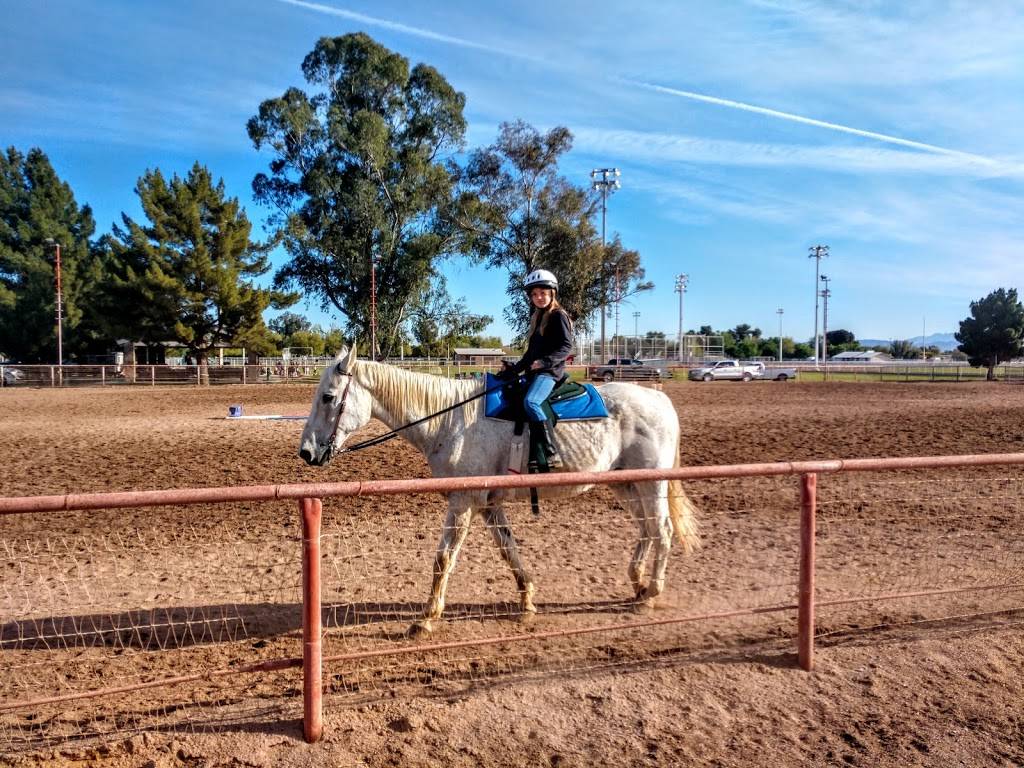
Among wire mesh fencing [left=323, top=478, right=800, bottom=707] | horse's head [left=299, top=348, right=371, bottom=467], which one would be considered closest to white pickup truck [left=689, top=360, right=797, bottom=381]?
wire mesh fencing [left=323, top=478, right=800, bottom=707]

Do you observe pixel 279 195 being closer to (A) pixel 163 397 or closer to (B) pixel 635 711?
(A) pixel 163 397

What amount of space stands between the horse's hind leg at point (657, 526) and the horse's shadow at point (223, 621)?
236mm

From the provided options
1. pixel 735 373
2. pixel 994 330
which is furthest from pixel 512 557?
pixel 994 330

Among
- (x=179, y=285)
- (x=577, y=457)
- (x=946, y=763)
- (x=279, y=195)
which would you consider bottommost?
(x=946, y=763)

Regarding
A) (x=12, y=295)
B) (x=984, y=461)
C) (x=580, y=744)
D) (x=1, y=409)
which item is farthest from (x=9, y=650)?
(x=12, y=295)

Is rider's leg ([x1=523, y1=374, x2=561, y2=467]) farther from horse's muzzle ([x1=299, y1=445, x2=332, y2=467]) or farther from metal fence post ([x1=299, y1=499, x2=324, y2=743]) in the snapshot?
metal fence post ([x1=299, y1=499, x2=324, y2=743])

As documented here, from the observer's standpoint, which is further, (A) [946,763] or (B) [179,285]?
(B) [179,285]

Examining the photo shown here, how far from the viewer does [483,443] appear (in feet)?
16.1

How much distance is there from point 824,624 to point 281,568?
429 centimetres

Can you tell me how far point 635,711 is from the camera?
11.0 ft

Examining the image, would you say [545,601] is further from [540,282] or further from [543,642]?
[540,282]

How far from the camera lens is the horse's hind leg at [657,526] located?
4.82 m

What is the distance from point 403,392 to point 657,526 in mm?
2169

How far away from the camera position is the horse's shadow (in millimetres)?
4359
